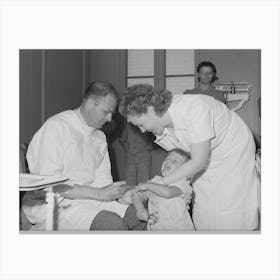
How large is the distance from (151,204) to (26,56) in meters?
0.84

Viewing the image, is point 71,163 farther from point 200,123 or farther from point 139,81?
point 200,123

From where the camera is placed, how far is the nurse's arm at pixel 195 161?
6.37 ft

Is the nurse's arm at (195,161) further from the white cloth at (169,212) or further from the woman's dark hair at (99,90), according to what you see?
the woman's dark hair at (99,90)

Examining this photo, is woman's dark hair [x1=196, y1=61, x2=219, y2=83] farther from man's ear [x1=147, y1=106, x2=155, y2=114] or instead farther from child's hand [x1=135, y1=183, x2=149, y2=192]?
child's hand [x1=135, y1=183, x2=149, y2=192]

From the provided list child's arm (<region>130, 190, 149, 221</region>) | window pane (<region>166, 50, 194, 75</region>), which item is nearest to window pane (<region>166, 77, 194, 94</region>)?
window pane (<region>166, 50, 194, 75</region>)

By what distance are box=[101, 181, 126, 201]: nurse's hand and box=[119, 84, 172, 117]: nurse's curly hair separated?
0.33 metres

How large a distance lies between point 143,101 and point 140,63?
244 millimetres

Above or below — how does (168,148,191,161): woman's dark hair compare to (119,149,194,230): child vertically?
above

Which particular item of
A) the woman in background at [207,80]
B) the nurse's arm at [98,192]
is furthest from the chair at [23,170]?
the woman in background at [207,80]

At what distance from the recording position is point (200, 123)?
1928 mm

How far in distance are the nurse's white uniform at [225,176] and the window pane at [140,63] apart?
8.6 inches

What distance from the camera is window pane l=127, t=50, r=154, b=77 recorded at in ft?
7.02
